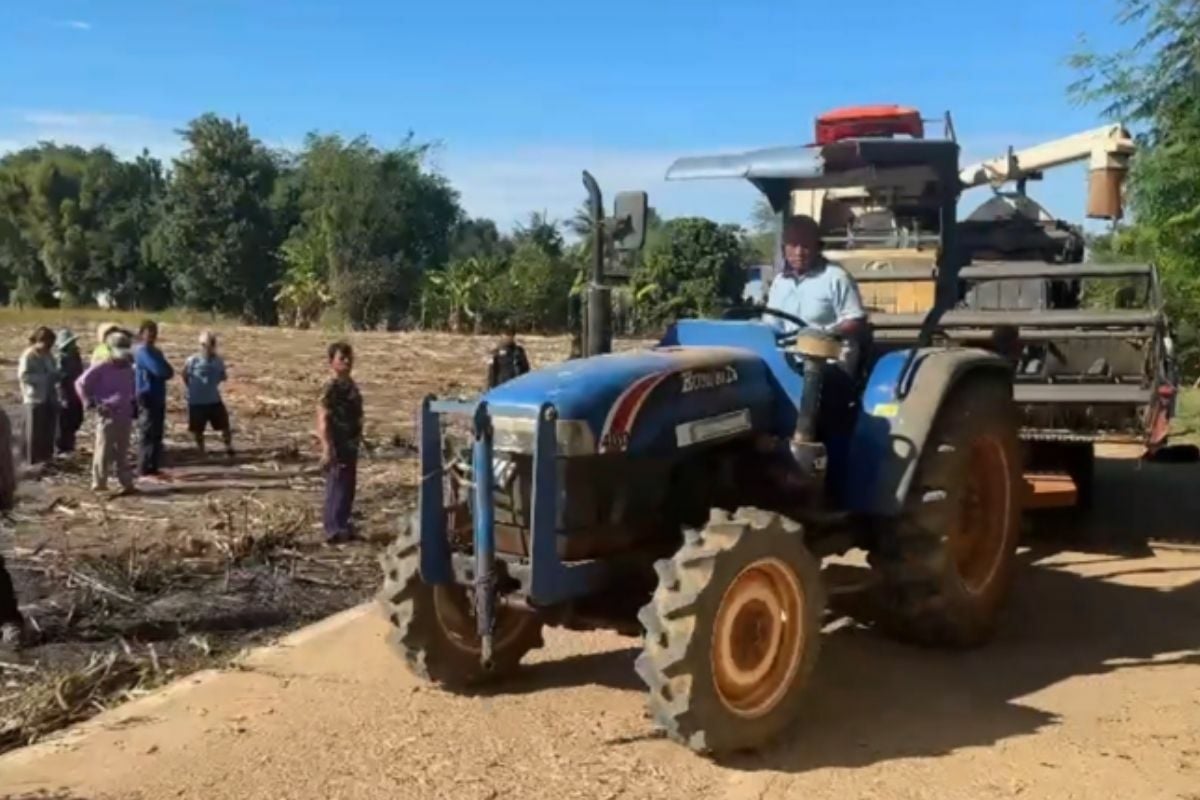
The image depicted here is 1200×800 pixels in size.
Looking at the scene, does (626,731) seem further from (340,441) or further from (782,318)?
(340,441)

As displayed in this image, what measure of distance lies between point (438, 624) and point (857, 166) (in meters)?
2.90

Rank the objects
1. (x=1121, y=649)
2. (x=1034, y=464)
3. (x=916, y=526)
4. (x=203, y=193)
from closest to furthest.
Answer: (x=916, y=526) < (x=1121, y=649) < (x=1034, y=464) < (x=203, y=193)

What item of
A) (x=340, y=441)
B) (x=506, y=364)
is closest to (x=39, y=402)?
(x=340, y=441)

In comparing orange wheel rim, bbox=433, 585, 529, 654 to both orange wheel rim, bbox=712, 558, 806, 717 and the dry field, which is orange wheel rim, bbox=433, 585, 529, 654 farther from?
the dry field

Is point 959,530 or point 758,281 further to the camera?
point 758,281

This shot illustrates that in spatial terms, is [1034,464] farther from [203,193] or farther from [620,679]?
[203,193]

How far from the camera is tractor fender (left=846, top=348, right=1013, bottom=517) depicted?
20.3 feet

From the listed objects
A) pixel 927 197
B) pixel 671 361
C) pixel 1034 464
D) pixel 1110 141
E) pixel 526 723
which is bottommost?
pixel 526 723

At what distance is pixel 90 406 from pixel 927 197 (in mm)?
8552

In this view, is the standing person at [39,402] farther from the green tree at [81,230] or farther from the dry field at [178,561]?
the green tree at [81,230]

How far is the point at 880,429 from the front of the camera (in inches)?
248

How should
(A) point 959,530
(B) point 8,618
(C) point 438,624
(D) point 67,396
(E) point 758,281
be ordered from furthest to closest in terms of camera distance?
(D) point 67,396, (E) point 758,281, (B) point 8,618, (A) point 959,530, (C) point 438,624

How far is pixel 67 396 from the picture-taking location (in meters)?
14.5

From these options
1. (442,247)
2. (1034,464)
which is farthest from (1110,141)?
(442,247)
